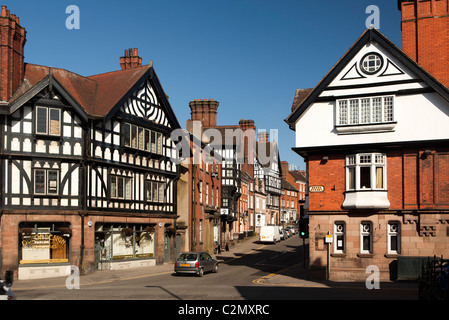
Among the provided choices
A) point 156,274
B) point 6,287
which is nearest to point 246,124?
point 156,274

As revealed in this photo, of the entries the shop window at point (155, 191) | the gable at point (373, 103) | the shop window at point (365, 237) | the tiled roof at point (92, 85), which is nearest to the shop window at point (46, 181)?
the tiled roof at point (92, 85)

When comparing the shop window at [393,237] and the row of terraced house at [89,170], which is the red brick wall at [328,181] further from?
the row of terraced house at [89,170]

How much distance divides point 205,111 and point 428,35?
4623 cm

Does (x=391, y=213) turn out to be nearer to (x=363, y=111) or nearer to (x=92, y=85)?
(x=363, y=111)

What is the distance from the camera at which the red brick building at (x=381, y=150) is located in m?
27.1

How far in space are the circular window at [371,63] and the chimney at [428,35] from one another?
238cm

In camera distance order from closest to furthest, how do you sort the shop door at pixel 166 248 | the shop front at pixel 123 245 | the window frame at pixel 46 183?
the window frame at pixel 46 183 < the shop front at pixel 123 245 < the shop door at pixel 166 248

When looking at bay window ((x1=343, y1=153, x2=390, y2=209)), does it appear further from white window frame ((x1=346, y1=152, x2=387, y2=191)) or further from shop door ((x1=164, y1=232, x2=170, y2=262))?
shop door ((x1=164, y1=232, x2=170, y2=262))

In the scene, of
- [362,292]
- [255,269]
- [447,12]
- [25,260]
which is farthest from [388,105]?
[25,260]

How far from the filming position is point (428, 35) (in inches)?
1147

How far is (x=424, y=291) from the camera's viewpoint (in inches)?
709

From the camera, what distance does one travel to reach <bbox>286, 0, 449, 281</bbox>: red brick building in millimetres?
27141

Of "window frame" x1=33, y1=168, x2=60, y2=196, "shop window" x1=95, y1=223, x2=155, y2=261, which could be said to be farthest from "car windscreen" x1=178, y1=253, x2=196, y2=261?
"window frame" x1=33, y1=168, x2=60, y2=196
